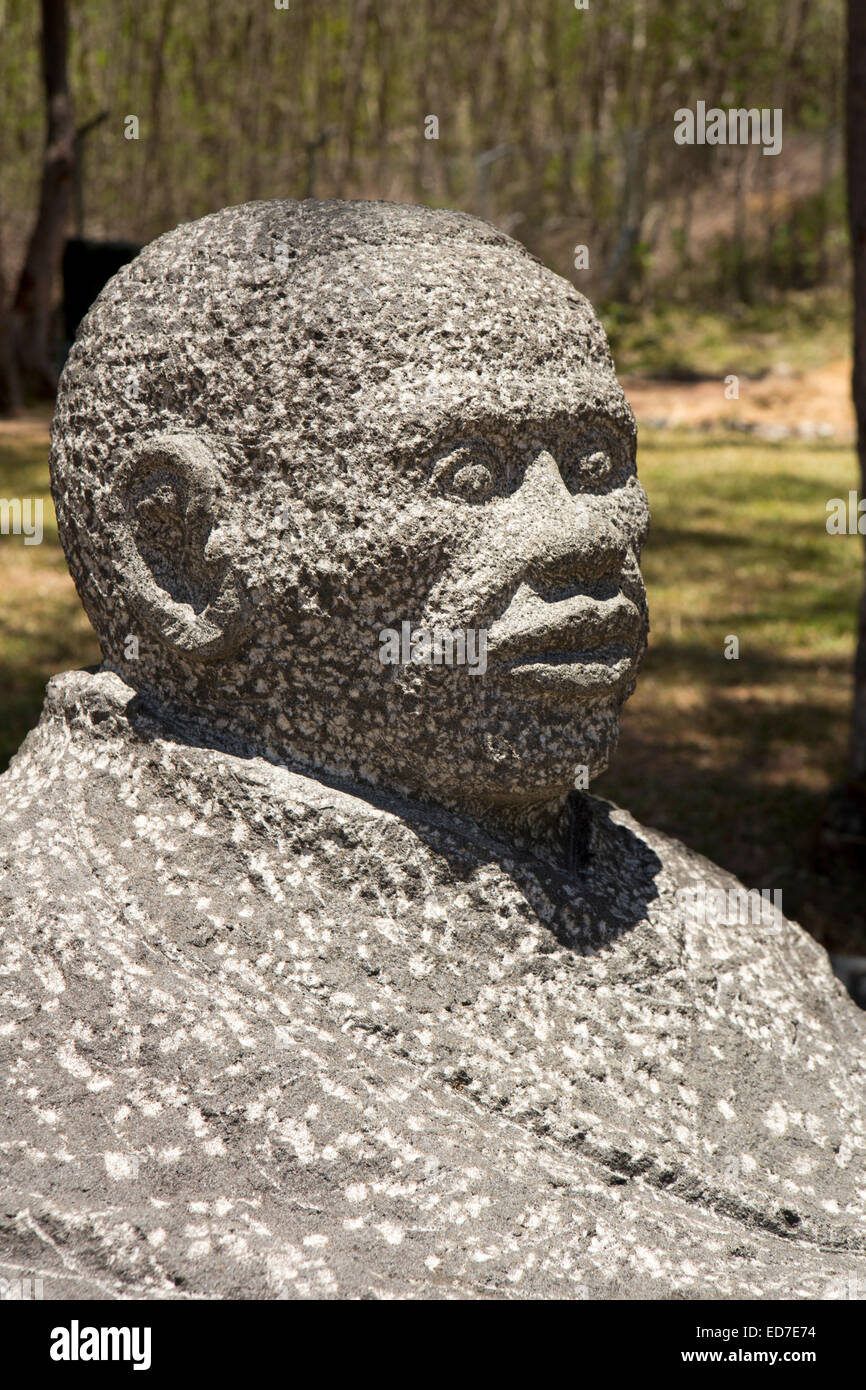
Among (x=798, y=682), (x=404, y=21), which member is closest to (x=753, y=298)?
(x=404, y=21)

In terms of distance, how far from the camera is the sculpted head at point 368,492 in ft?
6.77

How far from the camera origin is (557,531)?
2.09 m

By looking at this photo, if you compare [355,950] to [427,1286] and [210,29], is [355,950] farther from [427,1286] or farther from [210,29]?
[210,29]

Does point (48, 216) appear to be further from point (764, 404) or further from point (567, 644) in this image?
point (567, 644)

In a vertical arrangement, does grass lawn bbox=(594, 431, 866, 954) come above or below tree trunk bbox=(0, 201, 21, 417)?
below

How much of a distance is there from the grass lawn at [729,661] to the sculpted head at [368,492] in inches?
101

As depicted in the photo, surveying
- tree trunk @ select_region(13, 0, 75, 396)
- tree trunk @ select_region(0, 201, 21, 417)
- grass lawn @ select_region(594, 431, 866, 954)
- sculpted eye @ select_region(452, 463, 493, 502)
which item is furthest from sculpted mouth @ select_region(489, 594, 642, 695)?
tree trunk @ select_region(0, 201, 21, 417)

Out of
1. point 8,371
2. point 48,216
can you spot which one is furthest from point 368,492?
point 8,371

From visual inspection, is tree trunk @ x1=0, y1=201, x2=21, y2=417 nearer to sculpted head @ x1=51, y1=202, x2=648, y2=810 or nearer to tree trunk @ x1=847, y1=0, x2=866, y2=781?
tree trunk @ x1=847, y1=0, x2=866, y2=781

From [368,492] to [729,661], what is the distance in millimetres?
4705

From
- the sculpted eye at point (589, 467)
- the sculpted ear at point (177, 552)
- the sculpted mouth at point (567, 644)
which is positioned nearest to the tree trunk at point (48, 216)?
the sculpted ear at point (177, 552)

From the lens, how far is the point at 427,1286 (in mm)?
1883

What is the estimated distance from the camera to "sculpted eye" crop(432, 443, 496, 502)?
2.06m

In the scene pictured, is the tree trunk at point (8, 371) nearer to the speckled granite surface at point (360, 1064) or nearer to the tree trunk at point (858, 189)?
the tree trunk at point (858, 189)
